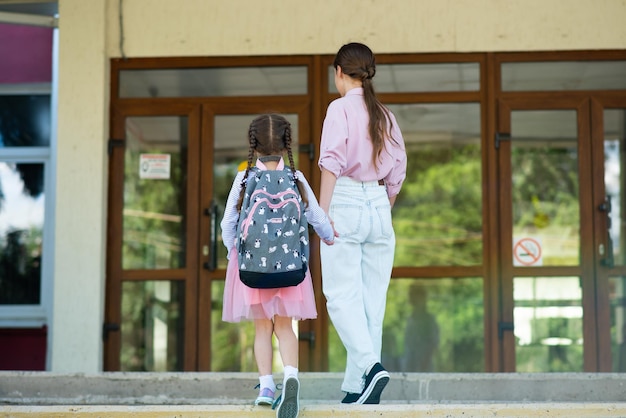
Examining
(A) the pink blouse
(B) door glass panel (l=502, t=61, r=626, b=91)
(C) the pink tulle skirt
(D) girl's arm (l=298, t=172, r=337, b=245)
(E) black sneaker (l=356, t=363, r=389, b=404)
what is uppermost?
(B) door glass panel (l=502, t=61, r=626, b=91)

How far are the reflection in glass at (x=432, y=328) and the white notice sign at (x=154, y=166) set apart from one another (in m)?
1.68

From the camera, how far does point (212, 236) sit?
806cm

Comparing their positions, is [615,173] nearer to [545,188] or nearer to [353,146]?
[545,188]

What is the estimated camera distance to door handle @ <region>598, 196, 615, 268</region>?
7.96 m

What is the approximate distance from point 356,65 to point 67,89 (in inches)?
140

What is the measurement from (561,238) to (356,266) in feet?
11.3

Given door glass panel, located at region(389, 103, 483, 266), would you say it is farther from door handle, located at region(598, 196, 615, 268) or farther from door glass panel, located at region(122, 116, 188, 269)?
door glass panel, located at region(122, 116, 188, 269)

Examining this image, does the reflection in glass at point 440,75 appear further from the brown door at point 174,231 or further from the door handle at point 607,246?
the door handle at point 607,246

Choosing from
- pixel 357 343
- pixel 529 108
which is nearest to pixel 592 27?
pixel 529 108

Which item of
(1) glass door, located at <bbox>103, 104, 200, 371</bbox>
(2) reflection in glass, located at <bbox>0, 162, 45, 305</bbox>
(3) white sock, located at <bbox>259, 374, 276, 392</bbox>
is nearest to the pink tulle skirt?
(3) white sock, located at <bbox>259, 374, 276, 392</bbox>

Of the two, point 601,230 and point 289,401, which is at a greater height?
point 601,230

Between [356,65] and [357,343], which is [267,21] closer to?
[356,65]

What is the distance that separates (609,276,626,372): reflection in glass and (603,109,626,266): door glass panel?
0.16 metres

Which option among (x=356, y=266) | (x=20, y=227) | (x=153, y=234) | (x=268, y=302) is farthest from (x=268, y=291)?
(x=20, y=227)
